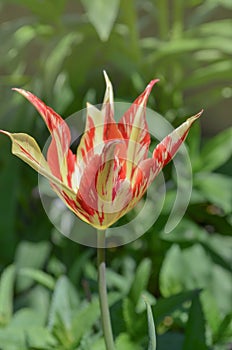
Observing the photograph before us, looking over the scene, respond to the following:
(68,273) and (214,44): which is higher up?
(214,44)

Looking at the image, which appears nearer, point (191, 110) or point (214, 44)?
point (214, 44)

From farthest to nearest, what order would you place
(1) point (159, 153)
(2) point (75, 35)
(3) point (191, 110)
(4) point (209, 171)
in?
(3) point (191, 110) → (2) point (75, 35) → (4) point (209, 171) → (1) point (159, 153)

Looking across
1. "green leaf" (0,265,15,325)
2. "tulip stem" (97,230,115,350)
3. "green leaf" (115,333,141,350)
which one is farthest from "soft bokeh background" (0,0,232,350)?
"tulip stem" (97,230,115,350)

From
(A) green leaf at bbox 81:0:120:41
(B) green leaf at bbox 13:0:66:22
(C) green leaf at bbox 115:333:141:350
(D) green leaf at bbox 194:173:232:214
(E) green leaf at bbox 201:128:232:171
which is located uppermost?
(A) green leaf at bbox 81:0:120:41

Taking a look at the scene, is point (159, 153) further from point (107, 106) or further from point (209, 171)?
point (209, 171)

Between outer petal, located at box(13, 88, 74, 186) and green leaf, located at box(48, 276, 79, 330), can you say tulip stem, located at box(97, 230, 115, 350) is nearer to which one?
outer petal, located at box(13, 88, 74, 186)

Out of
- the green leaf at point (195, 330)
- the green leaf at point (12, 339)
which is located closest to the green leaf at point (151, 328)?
the green leaf at point (195, 330)

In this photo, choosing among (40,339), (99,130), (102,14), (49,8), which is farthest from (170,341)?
(49,8)

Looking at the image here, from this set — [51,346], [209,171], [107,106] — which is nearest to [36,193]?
[209,171]
